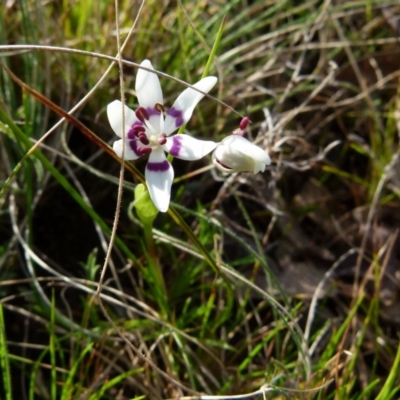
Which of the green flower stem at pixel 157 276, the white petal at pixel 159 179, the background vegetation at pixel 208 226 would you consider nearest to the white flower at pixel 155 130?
the white petal at pixel 159 179

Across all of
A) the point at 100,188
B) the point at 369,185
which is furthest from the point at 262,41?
the point at 100,188

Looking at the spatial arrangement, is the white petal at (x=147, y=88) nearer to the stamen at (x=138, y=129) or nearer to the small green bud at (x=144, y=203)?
the stamen at (x=138, y=129)

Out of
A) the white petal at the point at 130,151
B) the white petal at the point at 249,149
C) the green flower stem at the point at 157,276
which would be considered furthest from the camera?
the green flower stem at the point at 157,276

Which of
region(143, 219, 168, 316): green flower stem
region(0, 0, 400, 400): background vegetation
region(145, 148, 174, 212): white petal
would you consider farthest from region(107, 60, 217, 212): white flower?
region(143, 219, 168, 316): green flower stem

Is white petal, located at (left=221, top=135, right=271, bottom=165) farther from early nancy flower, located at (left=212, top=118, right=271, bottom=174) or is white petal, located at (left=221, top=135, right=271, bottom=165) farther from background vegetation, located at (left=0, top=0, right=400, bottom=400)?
background vegetation, located at (left=0, top=0, right=400, bottom=400)

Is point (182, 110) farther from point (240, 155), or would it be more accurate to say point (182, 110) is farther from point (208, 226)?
point (208, 226)

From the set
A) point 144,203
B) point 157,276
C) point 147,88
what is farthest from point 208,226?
point 147,88
